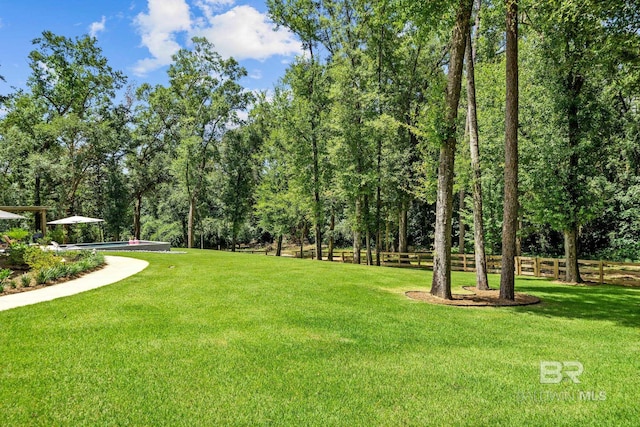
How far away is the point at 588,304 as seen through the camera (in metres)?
9.73

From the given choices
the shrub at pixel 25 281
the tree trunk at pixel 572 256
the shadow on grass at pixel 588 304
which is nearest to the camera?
the shadow on grass at pixel 588 304

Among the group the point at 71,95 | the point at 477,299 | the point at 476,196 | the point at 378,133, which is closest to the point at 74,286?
the point at 477,299

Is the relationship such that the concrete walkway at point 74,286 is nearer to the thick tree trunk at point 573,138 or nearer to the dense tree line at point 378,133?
the dense tree line at point 378,133

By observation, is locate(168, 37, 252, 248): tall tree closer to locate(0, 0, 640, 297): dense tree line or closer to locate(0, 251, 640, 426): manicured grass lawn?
locate(0, 0, 640, 297): dense tree line

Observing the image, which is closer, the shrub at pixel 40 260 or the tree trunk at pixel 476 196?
the shrub at pixel 40 260

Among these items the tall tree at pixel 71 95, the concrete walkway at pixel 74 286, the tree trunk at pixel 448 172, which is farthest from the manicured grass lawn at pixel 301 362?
the tall tree at pixel 71 95

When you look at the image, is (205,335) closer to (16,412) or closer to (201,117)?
(16,412)

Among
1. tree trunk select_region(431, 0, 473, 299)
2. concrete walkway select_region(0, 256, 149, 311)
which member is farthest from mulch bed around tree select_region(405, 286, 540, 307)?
concrete walkway select_region(0, 256, 149, 311)

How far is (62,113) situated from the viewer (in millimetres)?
31156

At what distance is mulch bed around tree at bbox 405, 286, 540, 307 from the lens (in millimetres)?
9148

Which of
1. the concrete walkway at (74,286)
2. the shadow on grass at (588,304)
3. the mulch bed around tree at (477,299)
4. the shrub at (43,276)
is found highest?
the shrub at (43,276)

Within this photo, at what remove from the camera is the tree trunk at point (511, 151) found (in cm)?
951

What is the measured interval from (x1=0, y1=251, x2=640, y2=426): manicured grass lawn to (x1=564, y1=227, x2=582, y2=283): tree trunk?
6949mm

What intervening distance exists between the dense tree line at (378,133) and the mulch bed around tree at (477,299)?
446 mm
